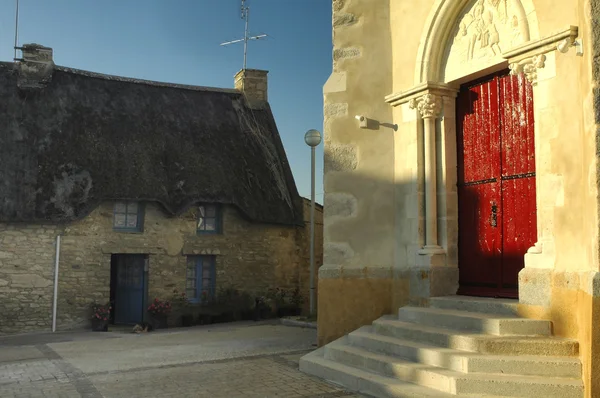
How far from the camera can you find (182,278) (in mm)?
15086

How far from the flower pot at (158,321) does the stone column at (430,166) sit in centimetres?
917

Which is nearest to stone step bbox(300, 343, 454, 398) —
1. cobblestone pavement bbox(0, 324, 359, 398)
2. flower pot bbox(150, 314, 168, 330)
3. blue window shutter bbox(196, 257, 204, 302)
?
cobblestone pavement bbox(0, 324, 359, 398)

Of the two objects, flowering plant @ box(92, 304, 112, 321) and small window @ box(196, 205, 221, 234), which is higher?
small window @ box(196, 205, 221, 234)

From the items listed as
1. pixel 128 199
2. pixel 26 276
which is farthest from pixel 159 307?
pixel 26 276

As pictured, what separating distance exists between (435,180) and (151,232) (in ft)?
30.5

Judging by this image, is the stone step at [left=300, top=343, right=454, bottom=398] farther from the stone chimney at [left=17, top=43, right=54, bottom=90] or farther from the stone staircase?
the stone chimney at [left=17, top=43, right=54, bottom=90]

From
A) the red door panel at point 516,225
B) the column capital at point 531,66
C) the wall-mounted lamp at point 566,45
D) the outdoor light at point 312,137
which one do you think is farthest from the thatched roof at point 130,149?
the wall-mounted lamp at point 566,45

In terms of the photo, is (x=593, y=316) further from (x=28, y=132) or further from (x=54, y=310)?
(x=28, y=132)

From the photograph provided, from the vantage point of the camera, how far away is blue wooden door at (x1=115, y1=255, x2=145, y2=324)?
14.8m

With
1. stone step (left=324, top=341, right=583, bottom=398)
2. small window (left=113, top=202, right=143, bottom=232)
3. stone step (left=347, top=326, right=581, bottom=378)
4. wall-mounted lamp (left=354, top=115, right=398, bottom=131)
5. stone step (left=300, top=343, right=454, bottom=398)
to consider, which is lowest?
stone step (left=300, top=343, right=454, bottom=398)

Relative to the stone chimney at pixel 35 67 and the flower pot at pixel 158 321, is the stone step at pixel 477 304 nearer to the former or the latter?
the flower pot at pixel 158 321

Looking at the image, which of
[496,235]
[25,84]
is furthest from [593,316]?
[25,84]

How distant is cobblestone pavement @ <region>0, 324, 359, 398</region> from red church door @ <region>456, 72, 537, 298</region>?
2.19 m

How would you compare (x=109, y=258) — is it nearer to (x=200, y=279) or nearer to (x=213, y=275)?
(x=200, y=279)
